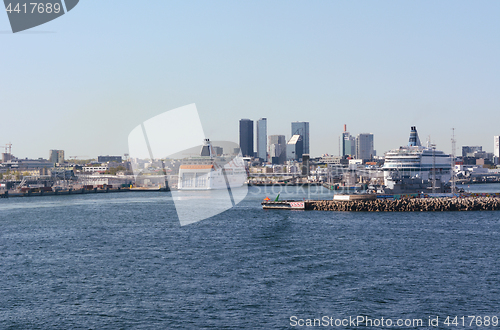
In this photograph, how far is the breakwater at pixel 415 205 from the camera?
4447cm

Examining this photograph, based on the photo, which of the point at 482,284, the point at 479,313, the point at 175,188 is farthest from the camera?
the point at 175,188

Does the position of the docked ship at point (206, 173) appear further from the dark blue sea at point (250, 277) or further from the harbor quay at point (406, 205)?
the dark blue sea at point (250, 277)

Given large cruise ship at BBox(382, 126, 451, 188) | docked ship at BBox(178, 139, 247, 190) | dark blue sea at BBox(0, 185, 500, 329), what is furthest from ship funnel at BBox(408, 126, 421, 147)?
dark blue sea at BBox(0, 185, 500, 329)

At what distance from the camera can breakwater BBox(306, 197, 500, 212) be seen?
44469mm

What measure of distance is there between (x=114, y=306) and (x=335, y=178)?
11219 cm

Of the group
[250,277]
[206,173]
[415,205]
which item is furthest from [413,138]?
[250,277]

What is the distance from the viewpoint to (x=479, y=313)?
14562mm

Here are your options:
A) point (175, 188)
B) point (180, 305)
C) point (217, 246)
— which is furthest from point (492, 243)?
point (175, 188)

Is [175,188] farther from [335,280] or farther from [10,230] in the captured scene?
[335,280]

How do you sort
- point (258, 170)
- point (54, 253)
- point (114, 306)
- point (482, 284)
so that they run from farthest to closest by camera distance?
point (258, 170), point (54, 253), point (482, 284), point (114, 306)

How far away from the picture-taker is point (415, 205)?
45.2 meters

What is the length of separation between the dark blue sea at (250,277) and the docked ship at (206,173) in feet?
153

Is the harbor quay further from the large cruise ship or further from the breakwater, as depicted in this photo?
the large cruise ship

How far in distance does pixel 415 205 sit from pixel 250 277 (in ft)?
101
